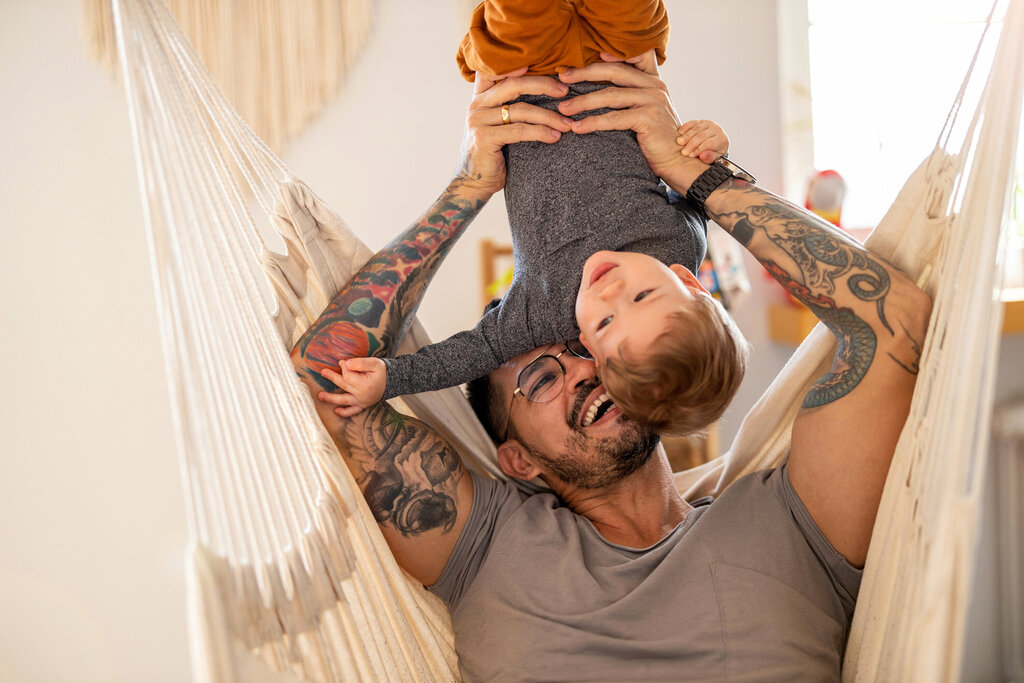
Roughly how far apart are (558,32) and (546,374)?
1.51 feet

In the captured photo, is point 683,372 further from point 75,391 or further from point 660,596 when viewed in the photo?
point 75,391

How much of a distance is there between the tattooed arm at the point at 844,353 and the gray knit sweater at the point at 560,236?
0.10 m

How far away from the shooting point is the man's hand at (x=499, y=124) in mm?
1034

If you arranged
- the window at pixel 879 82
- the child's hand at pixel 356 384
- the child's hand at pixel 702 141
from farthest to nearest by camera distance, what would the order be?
the window at pixel 879 82
the child's hand at pixel 702 141
the child's hand at pixel 356 384

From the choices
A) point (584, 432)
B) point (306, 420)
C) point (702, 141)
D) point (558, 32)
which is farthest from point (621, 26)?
point (306, 420)

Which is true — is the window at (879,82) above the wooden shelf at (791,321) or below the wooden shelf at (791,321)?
above

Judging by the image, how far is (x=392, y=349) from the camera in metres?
1.03

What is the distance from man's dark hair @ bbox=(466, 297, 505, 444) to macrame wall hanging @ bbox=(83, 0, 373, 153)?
52.8 inches

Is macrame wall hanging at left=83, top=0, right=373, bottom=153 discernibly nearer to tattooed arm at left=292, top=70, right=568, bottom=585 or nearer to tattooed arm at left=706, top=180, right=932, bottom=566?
tattooed arm at left=292, top=70, right=568, bottom=585

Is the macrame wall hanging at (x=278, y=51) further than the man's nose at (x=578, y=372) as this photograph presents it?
Yes

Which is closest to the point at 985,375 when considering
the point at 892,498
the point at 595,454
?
the point at 892,498

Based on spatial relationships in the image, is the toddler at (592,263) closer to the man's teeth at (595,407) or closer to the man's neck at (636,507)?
the man's teeth at (595,407)

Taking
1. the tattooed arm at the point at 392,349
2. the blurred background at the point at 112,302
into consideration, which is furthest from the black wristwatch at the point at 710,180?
the blurred background at the point at 112,302

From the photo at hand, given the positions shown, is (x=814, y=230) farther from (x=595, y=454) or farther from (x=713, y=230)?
(x=713, y=230)
